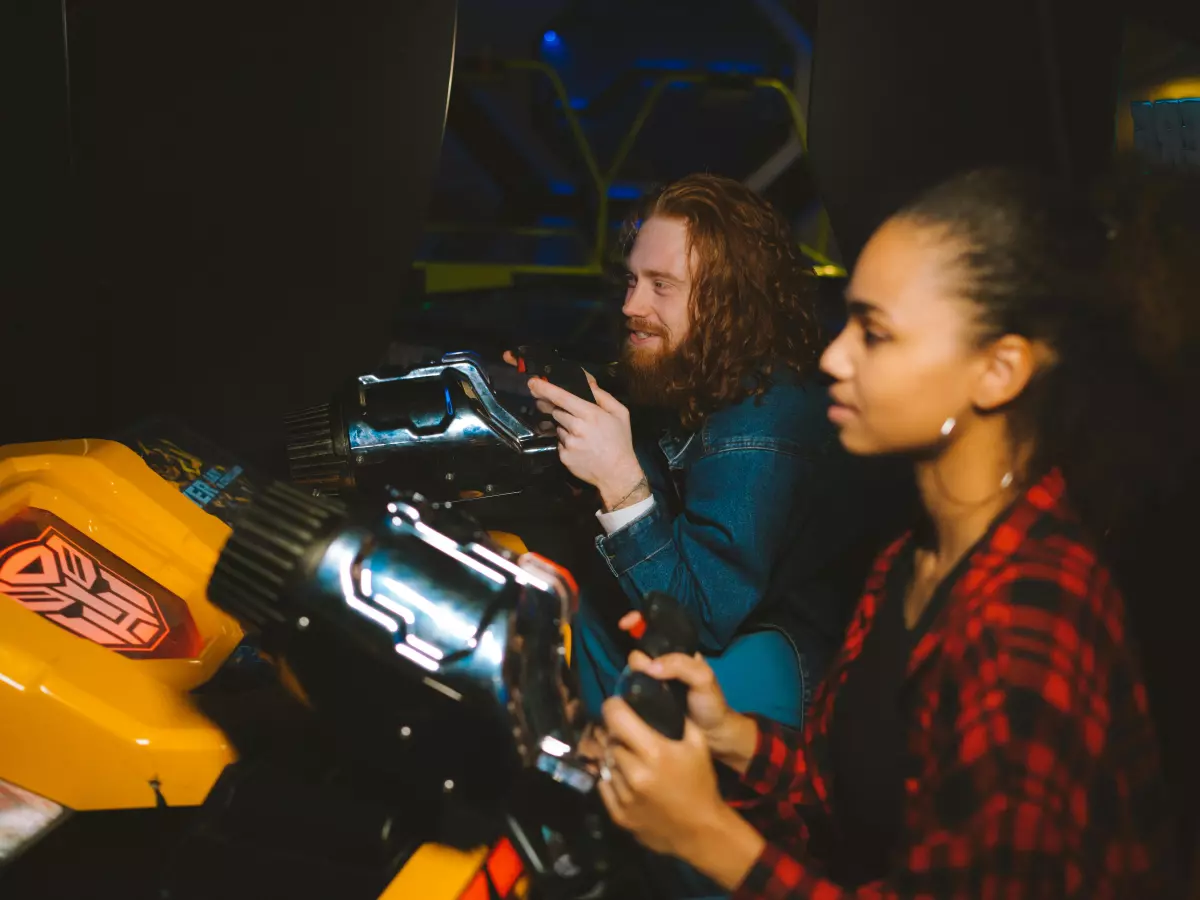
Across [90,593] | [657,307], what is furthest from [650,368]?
[90,593]

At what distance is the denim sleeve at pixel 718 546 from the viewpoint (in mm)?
992

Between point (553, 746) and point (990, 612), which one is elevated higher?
point (990, 612)

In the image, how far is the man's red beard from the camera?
3.69ft

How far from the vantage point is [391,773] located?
2.31ft

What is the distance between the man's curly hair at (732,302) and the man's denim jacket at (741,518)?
0.03 metres

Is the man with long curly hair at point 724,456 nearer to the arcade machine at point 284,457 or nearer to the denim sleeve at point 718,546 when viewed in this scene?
the denim sleeve at point 718,546

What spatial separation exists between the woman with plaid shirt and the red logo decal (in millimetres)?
442

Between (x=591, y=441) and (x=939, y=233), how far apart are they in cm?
48

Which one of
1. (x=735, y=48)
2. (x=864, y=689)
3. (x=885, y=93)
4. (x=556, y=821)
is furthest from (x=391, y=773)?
(x=735, y=48)

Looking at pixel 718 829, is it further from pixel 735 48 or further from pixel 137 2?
pixel 735 48

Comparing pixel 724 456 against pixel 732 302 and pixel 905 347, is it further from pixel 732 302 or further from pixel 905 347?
pixel 905 347

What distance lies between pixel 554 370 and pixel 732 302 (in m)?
0.24

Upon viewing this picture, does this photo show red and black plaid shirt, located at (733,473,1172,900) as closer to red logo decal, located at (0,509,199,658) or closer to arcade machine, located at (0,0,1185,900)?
arcade machine, located at (0,0,1185,900)

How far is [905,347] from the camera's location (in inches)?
25.6
